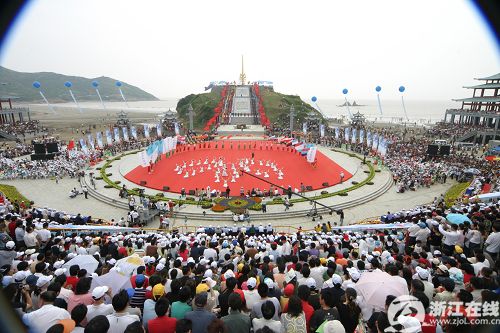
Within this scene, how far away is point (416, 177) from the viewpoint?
99.5 feet

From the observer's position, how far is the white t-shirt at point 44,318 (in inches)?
199

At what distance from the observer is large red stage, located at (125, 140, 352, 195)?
29.1 m

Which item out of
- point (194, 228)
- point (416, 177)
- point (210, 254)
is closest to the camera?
point (210, 254)

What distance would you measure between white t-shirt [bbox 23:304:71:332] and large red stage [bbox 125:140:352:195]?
21.7 m

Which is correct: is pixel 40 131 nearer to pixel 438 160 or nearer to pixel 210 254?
pixel 210 254

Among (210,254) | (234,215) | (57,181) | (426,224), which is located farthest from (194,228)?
(57,181)

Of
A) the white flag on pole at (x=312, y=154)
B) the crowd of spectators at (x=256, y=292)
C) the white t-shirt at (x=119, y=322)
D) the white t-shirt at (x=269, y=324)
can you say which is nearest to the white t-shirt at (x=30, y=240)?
the crowd of spectators at (x=256, y=292)

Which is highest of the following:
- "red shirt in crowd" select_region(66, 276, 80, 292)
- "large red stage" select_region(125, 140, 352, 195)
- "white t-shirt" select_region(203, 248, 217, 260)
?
"red shirt in crowd" select_region(66, 276, 80, 292)

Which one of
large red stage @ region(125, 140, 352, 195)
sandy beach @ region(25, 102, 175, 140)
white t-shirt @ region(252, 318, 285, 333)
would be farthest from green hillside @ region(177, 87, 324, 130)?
white t-shirt @ region(252, 318, 285, 333)

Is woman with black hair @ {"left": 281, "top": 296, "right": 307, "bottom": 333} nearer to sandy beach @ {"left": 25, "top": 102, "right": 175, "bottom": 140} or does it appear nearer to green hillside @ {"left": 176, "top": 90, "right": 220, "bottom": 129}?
sandy beach @ {"left": 25, "top": 102, "right": 175, "bottom": 140}

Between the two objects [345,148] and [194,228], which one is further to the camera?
[345,148]

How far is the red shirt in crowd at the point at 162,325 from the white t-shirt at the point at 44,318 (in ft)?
5.40

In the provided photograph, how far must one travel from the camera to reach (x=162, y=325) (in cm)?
518

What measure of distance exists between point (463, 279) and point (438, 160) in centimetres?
3452
